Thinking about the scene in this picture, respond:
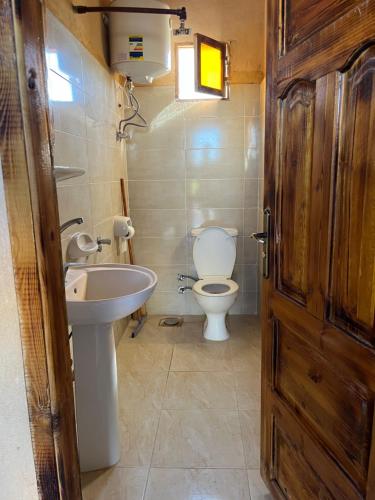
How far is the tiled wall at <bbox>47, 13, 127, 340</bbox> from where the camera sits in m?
1.75

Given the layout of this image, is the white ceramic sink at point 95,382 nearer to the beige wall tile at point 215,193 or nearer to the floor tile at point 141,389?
the floor tile at point 141,389

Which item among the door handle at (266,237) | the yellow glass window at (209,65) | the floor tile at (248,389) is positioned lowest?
the floor tile at (248,389)

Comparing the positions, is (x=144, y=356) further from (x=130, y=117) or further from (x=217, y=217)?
(x=130, y=117)

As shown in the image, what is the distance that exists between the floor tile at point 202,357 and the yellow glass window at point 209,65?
1971 mm

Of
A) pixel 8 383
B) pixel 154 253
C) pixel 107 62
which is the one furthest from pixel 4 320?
pixel 154 253

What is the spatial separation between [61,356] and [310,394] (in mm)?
770

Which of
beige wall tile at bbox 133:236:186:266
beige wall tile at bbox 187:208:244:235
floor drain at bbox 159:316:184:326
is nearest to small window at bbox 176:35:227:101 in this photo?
beige wall tile at bbox 187:208:244:235

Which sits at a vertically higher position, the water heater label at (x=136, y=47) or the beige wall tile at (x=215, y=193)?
the water heater label at (x=136, y=47)

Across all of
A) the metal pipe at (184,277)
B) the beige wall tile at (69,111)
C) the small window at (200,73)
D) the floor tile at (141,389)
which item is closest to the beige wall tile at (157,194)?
the metal pipe at (184,277)

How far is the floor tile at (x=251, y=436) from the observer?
1.67 metres

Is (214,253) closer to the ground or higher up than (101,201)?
closer to the ground

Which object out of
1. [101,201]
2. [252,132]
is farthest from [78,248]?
[252,132]

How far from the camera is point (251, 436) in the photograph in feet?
5.98

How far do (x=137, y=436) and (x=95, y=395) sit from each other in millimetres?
441
